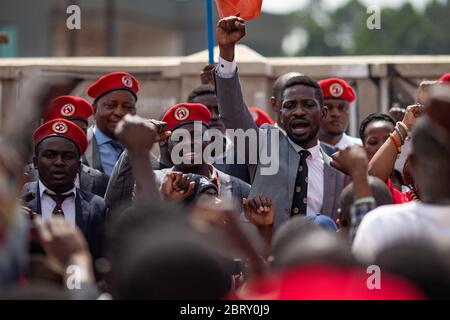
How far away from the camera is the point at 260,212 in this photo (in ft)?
17.9

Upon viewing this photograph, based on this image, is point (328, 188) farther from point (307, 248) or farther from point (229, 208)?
point (307, 248)

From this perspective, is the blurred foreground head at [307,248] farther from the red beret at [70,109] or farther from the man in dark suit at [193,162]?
the red beret at [70,109]

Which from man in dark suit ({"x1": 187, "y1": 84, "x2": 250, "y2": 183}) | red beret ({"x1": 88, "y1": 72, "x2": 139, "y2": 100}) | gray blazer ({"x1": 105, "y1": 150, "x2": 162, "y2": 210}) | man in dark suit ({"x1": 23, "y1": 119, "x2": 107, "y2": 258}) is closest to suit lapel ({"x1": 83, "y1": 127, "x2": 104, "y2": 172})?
red beret ({"x1": 88, "y1": 72, "x2": 139, "y2": 100})

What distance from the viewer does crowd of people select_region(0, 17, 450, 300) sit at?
3.61 meters

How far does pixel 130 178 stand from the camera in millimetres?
6215

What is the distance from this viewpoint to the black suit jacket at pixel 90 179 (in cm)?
696

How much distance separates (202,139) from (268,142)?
0.45 metres

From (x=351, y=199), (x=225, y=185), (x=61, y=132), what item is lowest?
(x=351, y=199)

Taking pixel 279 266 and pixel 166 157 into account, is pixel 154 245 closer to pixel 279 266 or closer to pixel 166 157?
pixel 279 266

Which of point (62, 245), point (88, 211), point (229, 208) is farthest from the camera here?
point (88, 211)

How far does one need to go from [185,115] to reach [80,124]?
1260mm

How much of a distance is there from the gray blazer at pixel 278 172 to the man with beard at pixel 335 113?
5.76 ft

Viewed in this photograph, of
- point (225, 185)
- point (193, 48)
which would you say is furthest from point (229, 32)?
point (193, 48)
